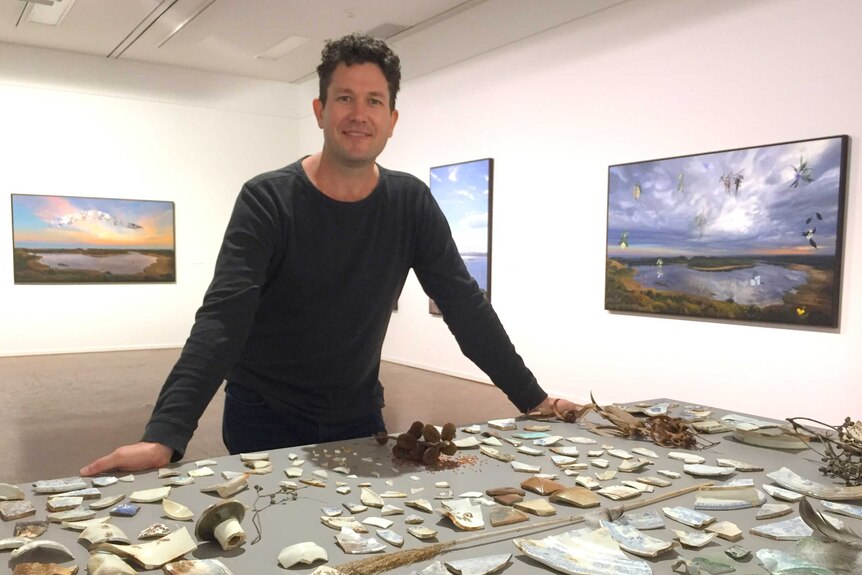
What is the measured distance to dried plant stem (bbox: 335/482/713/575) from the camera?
0.83 meters

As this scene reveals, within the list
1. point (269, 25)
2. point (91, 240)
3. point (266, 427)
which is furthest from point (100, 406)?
point (266, 427)

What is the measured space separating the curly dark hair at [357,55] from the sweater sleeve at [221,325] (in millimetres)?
300

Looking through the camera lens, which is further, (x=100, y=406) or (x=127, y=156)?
(x=127, y=156)

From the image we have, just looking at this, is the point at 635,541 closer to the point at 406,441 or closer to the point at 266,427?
the point at 406,441

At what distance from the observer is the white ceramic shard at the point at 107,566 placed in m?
0.78

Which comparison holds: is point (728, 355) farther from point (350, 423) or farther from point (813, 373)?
point (350, 423)

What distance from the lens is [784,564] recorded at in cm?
86

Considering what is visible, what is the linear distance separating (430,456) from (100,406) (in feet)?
15.1

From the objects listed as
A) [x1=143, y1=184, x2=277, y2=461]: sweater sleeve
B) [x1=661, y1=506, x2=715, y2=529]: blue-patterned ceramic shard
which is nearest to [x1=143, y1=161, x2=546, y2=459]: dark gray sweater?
[x1=143, y1=184, x2=277, y2=461]: sweater sleeve

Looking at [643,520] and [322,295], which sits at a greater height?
[322,295]

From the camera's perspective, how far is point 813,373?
389 cm

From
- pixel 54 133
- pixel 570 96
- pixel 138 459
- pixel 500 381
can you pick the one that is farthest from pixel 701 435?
pixel 54 133

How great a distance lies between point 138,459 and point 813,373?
3.85m

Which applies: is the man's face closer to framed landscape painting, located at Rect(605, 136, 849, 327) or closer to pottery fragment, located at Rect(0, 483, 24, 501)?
pottery fragment, located at Rect(0, 483, 24, 501)
